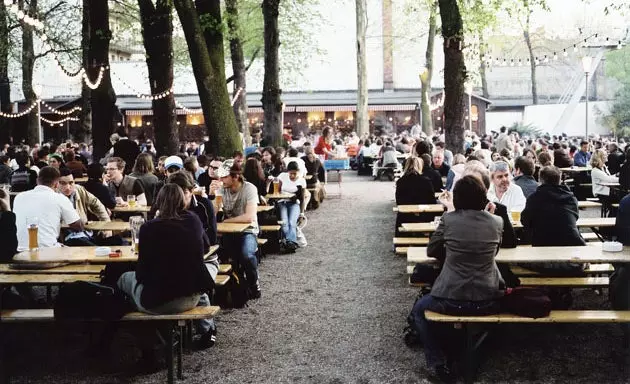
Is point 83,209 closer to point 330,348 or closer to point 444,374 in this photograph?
point 330,348

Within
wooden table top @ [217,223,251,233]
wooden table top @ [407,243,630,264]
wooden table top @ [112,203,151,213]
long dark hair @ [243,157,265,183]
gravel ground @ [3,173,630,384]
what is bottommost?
gravel ground @ [3,173,630,384]

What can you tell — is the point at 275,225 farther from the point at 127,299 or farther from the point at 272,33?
the point at 272,33

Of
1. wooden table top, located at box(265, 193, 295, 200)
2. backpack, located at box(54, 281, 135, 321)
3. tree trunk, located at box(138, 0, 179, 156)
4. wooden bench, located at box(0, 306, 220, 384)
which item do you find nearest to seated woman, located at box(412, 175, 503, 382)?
wooden bench, located at box(0, 306, 220, 384)

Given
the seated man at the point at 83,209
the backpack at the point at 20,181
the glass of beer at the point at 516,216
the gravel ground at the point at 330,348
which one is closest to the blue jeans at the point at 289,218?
the gravel ground at the point at 330,348

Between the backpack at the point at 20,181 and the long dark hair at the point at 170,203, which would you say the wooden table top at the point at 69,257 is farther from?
the backpack at the point at 20,181

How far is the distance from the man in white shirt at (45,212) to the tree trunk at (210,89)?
6.84 meters

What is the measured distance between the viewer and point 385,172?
23203mm

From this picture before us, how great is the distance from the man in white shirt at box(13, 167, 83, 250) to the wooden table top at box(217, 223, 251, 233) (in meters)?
1.38

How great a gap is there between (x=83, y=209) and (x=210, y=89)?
19.4 feet

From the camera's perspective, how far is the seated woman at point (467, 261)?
17.1ft

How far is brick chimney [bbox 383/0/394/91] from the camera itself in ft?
145

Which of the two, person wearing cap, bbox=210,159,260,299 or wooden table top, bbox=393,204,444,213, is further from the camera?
wooden table top, bbox=393,204,444,213

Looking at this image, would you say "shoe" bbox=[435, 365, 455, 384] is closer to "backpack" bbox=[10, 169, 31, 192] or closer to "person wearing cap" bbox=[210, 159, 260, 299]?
"person wearing cap" bbox=[210, 159, 260, 299]

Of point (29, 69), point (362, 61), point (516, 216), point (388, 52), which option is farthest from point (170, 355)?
point (388, 52)
